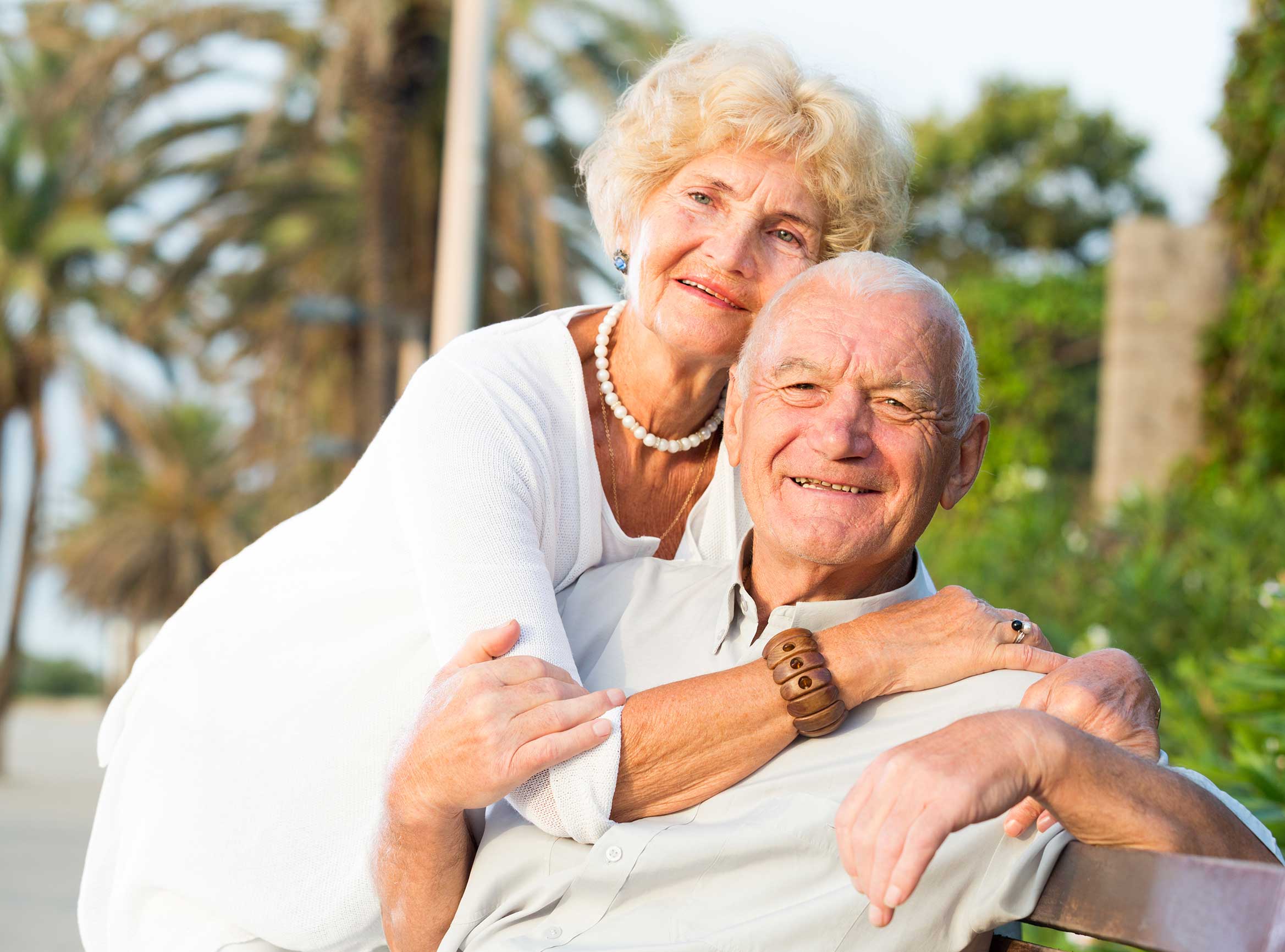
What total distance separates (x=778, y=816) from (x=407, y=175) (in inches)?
550

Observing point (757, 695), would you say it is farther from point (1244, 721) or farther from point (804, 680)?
point (1244, 721)

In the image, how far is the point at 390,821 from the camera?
2189 mm

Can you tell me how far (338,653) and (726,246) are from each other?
39.2 inches

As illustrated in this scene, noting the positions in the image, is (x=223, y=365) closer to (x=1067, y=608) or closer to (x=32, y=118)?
(x=32, y=118)

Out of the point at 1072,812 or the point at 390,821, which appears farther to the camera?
the point at 390,821

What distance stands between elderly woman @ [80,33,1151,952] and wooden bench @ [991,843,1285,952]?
0.39 m

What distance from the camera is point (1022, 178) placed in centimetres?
3106

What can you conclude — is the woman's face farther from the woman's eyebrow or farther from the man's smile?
the man's smile

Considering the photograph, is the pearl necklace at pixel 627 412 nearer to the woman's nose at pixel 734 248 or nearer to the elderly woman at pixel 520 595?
the elderly woman at pixel 520 595

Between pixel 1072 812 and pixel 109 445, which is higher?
pixel 1072 812

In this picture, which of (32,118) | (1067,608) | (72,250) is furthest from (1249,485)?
(72,250)

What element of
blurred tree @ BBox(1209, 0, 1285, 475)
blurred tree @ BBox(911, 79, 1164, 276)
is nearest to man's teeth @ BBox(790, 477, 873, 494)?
blurred tree @ BBox(1209, 0, 1285, 475)

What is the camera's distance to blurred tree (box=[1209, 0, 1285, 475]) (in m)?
7.80

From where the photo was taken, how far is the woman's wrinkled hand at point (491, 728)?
2.02 meters
